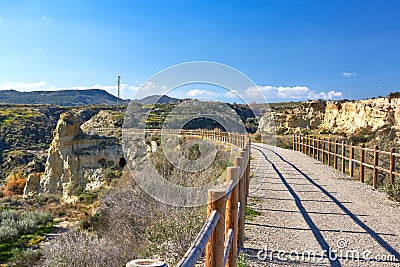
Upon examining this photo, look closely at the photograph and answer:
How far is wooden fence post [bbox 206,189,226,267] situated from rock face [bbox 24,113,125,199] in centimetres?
2696

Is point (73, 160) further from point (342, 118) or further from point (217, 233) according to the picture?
point (217, 233)

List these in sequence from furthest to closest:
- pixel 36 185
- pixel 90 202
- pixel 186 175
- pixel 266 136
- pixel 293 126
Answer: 1. pixel 293 126
2. pixel 266 136
3. pixel 36 185
4. pixel 90 202
5. pixel 186 175

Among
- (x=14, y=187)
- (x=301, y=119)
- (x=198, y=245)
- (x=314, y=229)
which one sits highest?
(x=301, y=119)

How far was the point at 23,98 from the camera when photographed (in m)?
110

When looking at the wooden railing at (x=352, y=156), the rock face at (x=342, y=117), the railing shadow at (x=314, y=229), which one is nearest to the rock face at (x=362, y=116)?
the rock face at (x=342, y=117)

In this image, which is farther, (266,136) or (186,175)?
(266,136)

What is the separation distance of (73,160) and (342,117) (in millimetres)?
25062

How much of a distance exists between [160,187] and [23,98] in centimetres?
11069

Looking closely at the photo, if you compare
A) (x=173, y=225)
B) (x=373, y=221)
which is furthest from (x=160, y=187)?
(x=373, y=221)

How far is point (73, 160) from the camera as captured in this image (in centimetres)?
3073

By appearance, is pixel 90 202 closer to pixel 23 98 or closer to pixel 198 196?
pixel 198 196

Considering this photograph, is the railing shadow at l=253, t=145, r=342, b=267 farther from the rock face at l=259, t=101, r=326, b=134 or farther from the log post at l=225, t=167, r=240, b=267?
the rock face at l=259, t=101, r=326, b=134

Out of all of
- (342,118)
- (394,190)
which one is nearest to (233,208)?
(394,190)

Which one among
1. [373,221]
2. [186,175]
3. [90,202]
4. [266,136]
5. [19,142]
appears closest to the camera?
[373,221]
